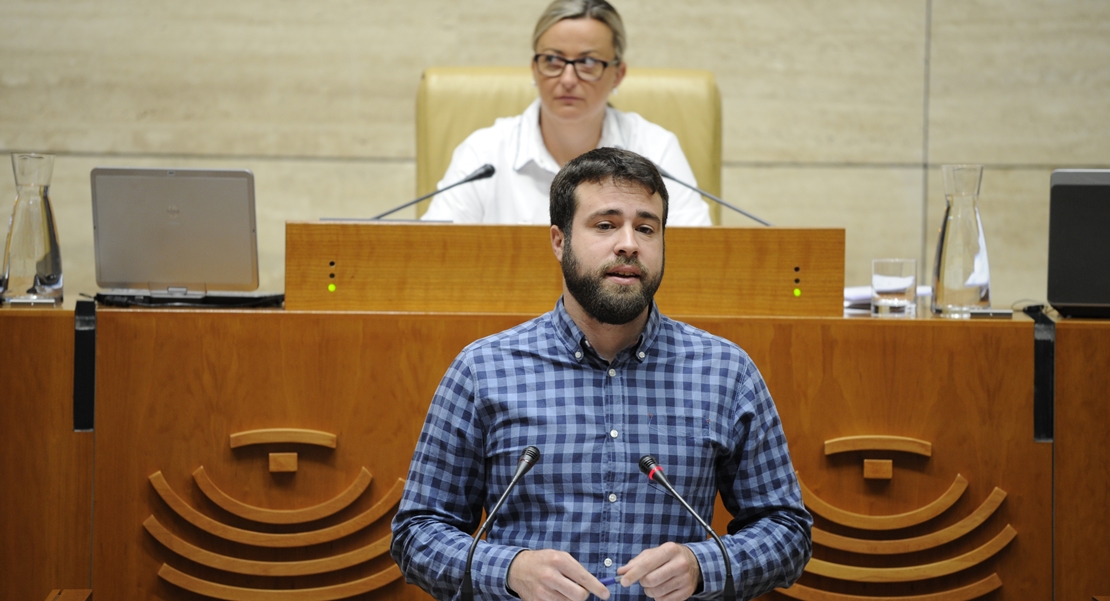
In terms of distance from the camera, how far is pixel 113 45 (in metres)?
3.73

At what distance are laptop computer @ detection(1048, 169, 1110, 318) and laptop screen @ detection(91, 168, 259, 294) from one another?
5.29 feet

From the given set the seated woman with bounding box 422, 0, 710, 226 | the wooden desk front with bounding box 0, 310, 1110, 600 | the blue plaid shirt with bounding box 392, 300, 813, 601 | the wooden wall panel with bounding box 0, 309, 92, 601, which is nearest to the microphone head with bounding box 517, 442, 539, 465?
the blue plaid shirt with bounding box 392, 300, 813, 601

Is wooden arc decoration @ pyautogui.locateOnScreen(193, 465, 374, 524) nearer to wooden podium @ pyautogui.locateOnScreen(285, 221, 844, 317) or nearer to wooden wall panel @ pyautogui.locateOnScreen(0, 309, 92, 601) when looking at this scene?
wooden wall panel @ pyautogui.locateOnScreen(0, 309, 92, 601)

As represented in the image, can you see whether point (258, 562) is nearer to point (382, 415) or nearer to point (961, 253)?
point (382, 415)

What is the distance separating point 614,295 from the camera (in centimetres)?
137

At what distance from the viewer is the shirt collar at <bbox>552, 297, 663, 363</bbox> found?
1.44 metres

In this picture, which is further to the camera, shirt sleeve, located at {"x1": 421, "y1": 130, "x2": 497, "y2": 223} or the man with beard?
shirt sleeve, located at {"x1": 421, "y1": 130, "x2": 497, "y2": 223}

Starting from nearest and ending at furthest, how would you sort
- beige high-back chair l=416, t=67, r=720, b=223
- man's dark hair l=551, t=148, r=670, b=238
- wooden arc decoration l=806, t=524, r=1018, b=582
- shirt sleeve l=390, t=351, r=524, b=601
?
shirt sleeve l=390, t=351, r=524, b=601
man's dark hair l=551, t=148, r=670, b=238
wooden arc decoration l=806, t=524, r=1018, b=582
beige high-back chair l=416, t=67, r=720, b=223

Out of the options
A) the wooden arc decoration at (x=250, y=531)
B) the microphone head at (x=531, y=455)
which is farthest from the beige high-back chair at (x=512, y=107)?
the microphone head at (x=531, y=455)

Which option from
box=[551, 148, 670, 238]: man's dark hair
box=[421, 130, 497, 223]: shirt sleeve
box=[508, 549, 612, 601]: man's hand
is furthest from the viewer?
box=[421, 130, 497, 223]: shirt sleeve

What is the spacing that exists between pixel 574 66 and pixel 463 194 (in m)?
0.47

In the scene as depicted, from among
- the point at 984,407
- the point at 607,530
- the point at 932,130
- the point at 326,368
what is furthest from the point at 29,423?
the point at 932,130

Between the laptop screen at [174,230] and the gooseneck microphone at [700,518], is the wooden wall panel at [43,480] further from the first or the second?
the gooseneck microphone at [700,518]

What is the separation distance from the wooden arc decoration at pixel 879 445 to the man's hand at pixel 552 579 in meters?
0.85
